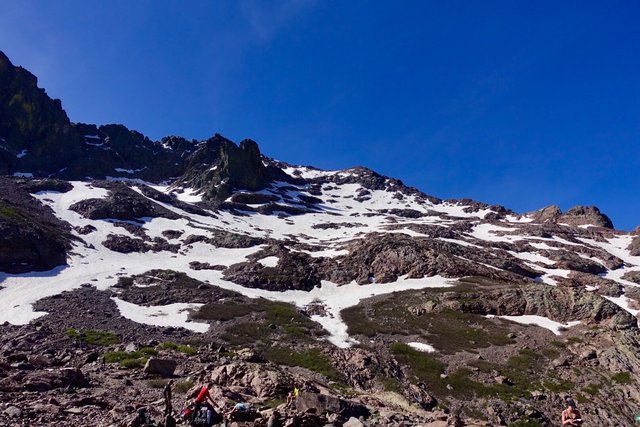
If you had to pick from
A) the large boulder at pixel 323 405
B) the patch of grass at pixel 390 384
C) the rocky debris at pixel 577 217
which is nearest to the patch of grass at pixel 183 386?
the large boulder at pixel 323 405

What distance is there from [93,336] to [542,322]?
7099 cm

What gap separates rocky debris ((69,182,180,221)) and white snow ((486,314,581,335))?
360ft

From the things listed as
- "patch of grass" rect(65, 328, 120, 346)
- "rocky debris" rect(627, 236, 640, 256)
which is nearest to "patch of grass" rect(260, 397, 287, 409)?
"patch of grass" rect(65, 328, 120, 346)

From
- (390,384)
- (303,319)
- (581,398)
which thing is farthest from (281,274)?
(581,398)

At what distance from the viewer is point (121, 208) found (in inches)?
5310

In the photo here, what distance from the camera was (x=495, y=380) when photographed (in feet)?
180

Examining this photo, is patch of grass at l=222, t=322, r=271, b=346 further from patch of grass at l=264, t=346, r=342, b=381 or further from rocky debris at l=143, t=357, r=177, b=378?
rocky debris at l=143, t=357, r=177, b=378

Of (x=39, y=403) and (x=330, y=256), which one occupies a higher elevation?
(x=330, y=256)

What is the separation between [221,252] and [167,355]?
8282cm

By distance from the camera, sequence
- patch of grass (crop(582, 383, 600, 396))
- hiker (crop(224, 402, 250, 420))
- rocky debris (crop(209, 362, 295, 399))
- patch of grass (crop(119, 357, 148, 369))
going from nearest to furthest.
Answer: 1. hiker (crop(224, 402, 250, 420))
2. rocky debris (crop(209, 362, 295, 399))
3. patch of grass (crop(119, 357, 148, 369))
4. patch of grass (crop(582, 383, 600, 396))

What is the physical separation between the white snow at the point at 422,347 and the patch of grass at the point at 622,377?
76.0 ft

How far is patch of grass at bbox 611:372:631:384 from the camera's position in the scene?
54.5 meters

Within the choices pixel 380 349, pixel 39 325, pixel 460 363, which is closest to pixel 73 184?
pixel 39 325

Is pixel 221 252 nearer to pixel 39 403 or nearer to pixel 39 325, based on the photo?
pixel 39 325
